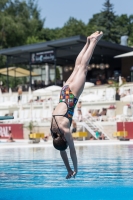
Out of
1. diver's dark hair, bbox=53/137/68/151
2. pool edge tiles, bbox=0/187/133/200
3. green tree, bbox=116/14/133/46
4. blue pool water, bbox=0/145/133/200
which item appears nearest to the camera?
pool edge tiles, bbox=0/187/133/200

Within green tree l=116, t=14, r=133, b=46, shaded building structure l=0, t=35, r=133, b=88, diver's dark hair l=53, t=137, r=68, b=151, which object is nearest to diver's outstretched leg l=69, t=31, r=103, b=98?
diver's dark hair l=53, t=137, r=68, b=151

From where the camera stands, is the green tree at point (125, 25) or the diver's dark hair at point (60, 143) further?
the green tree at point (125, 25)

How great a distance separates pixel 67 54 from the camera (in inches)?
1438

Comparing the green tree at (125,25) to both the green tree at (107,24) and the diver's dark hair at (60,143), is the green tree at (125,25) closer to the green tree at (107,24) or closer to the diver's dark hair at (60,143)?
the green tree at (107,24)

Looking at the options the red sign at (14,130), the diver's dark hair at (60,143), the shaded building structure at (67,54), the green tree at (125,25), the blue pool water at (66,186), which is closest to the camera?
the blue pool water at (66,186)

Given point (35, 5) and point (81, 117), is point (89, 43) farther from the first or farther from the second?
point (35, 5)

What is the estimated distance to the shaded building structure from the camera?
105ft

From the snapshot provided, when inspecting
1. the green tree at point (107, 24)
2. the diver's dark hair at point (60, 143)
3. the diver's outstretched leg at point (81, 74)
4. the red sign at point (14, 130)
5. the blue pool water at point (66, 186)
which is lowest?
the red sign at point (14, 130)

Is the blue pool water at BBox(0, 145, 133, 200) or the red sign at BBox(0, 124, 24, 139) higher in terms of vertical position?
the blue pool water at BBox(0, 145, 133, 200)

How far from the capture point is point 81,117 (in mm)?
22359

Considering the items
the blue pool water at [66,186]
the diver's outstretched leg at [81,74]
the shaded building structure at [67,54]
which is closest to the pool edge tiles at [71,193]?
the blue pool water at [66,186]

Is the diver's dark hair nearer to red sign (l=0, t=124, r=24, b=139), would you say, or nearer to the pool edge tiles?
the pool edge tiles

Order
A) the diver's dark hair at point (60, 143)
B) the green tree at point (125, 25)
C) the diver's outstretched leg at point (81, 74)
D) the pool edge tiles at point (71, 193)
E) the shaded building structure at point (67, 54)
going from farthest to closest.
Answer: the green tree at point (125, 25)
the shaded building structure at point (67, 54)
the diver's outstretched leg at point (81, 74)
the diver's dark hair at point (60, 143)
the pool edge tiles at point (71, 193)

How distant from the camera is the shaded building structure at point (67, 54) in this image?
32.0 metres
